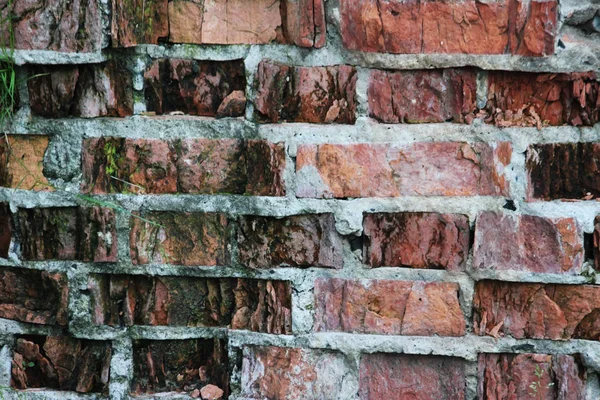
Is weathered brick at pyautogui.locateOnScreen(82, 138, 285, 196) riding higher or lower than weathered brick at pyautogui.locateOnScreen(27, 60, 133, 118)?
lower

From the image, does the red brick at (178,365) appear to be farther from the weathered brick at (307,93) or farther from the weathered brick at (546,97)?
the weathered brick at (546,97)

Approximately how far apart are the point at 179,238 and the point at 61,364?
269mm

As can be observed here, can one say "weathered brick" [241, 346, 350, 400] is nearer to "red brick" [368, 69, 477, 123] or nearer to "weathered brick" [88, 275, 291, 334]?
"weathered brick" [88, 275, 291, 334]

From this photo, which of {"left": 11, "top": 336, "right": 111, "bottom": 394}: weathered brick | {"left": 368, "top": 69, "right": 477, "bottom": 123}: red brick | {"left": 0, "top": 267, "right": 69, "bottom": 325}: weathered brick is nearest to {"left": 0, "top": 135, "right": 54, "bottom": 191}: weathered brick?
{"left": 0, "top": 267, "right": 69, "bottom": 325}: weathered brick

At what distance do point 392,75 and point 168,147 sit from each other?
32cm

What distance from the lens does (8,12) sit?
0.90 metres

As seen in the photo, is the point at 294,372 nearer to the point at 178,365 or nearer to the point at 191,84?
the point at 178,365

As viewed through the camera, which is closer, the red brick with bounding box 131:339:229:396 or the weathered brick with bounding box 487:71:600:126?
the weathered brick with bounding box 487:71:600:126

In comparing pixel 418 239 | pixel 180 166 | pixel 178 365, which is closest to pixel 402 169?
pixel 418 239

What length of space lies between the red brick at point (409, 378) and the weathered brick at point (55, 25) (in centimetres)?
58

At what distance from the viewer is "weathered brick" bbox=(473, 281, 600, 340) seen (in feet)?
2.86

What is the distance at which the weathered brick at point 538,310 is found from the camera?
0.87 metres

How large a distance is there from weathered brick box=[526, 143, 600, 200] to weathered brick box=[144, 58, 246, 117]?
400 mm

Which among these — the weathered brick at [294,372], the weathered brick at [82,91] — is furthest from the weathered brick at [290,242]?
the weathered brick at [82,91]
